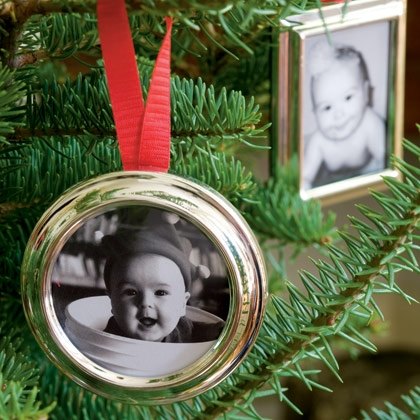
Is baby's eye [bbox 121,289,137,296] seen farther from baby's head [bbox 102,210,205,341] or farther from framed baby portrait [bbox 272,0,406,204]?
→ framed baby portrait [bbox 272,0,406,204]

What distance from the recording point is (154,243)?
0.31 metres

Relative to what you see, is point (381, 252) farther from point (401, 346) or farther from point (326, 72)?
point (401, 346)

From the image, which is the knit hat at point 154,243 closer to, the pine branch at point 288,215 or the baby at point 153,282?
the baby at point 153,282

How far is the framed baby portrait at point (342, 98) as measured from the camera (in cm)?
46

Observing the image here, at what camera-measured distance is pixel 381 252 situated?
0.32 metres

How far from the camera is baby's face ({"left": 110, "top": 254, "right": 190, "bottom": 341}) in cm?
31

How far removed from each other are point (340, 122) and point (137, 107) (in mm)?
204

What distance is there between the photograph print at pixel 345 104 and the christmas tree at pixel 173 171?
71 millimetres

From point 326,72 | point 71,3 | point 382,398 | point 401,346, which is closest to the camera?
point 71,3

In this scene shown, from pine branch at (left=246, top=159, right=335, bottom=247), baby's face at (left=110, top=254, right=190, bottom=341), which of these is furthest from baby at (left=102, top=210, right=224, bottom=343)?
pine branch at (left=246, top=159, right=335, bottom=247)

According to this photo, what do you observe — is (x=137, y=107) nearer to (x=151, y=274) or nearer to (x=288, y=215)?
(x=151, y=274)

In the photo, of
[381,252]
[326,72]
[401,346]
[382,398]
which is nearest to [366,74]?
[326,72]

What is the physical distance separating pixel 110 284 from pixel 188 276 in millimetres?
31

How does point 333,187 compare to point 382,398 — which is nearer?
point 333,187
